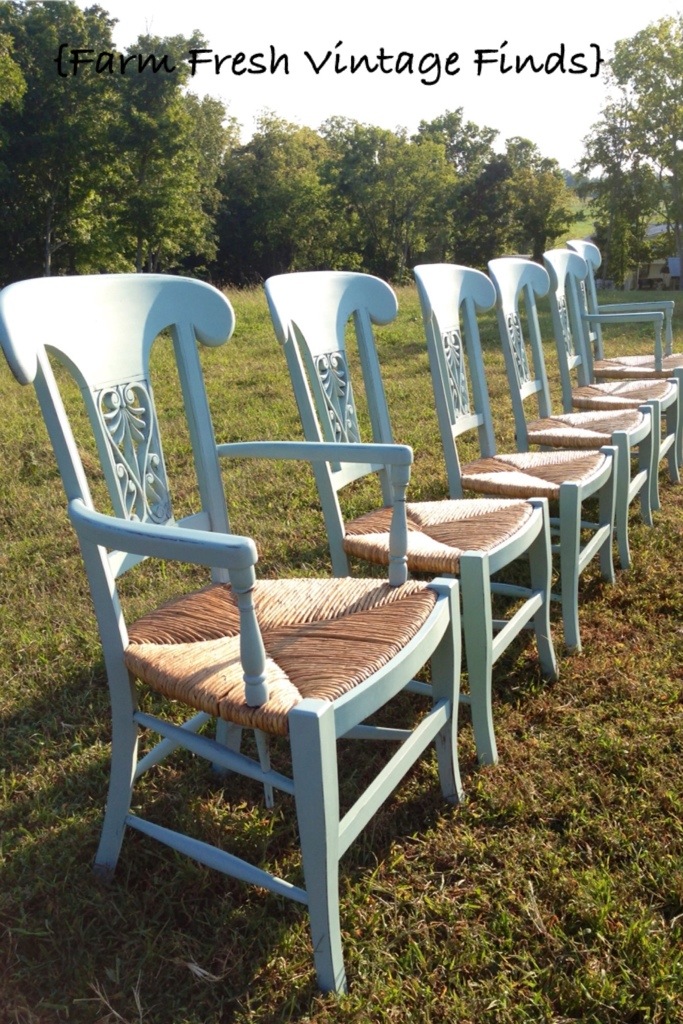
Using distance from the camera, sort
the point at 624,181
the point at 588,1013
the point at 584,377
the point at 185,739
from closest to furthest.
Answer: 1. the point at 588,1013
2. the point at 185,739
3. the point at 584,377
4. the point at 624,181

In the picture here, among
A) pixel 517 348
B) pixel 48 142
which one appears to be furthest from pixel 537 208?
pixel 517 348

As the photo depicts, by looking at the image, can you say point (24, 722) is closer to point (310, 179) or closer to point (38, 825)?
point (38, 825)

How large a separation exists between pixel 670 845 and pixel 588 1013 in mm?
426

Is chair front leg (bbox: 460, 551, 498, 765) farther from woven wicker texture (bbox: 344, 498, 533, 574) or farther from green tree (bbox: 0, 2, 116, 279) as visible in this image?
green tree (bbox: 0, 2, 116, 279)

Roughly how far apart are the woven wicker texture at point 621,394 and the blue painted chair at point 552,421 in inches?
9.7

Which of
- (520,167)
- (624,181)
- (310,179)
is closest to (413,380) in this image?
(624,181)

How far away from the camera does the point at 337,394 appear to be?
2148mm

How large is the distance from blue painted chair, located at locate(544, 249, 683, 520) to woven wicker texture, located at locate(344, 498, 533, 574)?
4.33ft

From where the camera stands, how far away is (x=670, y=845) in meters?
1.61

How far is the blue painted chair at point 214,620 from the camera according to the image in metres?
1.22

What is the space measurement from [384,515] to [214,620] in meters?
0.72

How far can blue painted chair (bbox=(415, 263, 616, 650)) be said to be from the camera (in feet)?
7.59

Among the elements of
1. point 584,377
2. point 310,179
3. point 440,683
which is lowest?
point 440,683

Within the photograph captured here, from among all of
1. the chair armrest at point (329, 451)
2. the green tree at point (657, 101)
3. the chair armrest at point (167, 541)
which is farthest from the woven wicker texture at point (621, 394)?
the green tree at point (657, 101)
